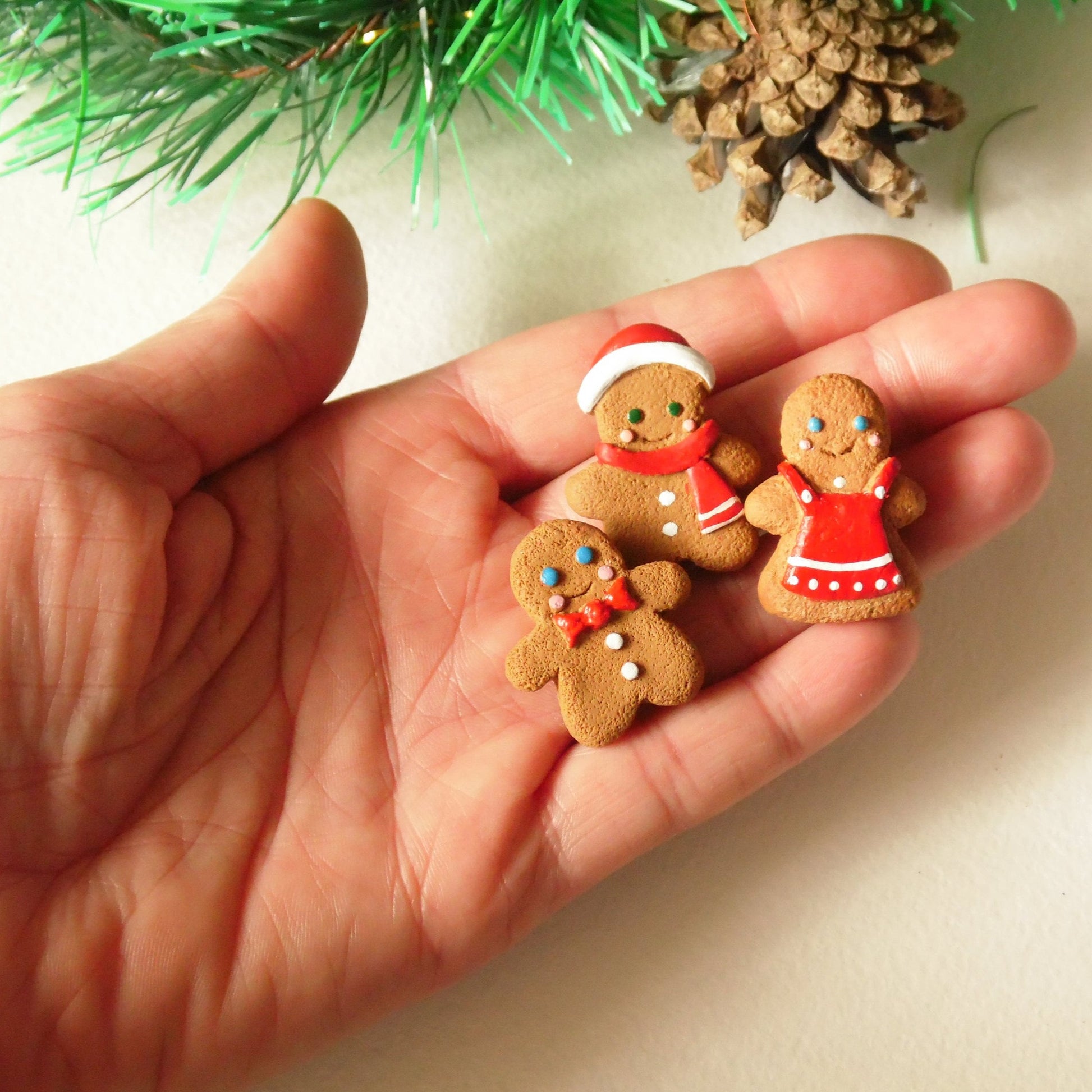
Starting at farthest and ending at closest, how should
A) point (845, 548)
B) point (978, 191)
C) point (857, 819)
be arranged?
point (978, 191) < point (857, 819) < point (845, 548)

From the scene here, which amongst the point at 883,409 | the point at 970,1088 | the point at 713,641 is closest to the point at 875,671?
the point at 713,641

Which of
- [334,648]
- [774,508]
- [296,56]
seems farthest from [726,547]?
[296,56]

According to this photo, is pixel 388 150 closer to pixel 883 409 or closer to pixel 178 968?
pixel 883 409

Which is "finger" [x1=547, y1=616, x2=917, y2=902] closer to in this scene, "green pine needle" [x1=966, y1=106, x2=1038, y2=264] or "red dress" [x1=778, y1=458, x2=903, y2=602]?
"red dress" [x1=778, y1=458, x2=903, y2=602]

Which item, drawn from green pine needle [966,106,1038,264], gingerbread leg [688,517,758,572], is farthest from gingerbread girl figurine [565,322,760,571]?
green pine needle [966,106,1038,264]

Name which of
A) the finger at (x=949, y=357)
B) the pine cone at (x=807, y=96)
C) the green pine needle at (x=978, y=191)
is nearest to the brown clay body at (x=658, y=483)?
the finger at (x=949, y=357)

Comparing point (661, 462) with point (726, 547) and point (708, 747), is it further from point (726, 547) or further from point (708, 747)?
point (708, 747)
